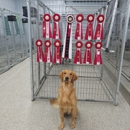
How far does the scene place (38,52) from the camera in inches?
71.2

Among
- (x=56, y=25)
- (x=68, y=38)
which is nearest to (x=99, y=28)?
(x=68, y=38)

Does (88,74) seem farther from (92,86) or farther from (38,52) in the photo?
(38,52)

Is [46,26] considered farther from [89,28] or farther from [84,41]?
[84,41]

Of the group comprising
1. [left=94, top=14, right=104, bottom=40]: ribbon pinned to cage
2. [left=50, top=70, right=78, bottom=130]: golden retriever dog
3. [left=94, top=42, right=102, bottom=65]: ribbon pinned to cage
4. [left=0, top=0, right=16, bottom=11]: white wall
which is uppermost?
[left=0, top=0, right=16, bottom=11]: white wall

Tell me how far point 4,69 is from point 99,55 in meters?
2.71

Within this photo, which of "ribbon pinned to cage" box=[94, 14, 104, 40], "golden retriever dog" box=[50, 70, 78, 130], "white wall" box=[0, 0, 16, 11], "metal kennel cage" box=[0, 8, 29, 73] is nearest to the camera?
"golden retriever dog" box=[50, 70, 78, 130]

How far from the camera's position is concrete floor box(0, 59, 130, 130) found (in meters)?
1.54

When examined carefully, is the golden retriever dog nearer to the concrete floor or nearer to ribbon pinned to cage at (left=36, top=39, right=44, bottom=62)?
the concrete floor

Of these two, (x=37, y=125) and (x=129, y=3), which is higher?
(x=129, y=3)

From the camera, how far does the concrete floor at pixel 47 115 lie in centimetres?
154

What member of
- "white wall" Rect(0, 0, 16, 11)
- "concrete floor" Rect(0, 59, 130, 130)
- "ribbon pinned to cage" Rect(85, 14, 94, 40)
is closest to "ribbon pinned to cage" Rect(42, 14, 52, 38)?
"ribbon pinned to cage" Rect(85, 14, 94, 40)

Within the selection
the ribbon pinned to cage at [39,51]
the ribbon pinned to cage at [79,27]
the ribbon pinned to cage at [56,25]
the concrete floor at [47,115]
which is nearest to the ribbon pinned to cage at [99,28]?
the ribbon pinned to cage at [79,27]

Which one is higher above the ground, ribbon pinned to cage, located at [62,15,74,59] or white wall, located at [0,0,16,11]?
white wall, located at [0,0,16,11]

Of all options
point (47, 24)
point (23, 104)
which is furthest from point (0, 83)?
point (47, 24)
